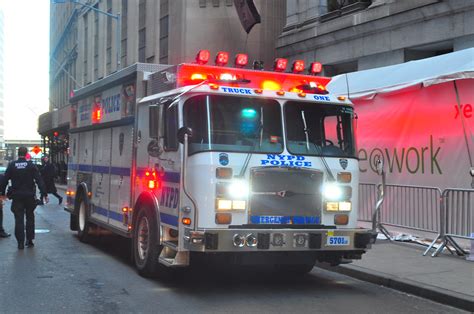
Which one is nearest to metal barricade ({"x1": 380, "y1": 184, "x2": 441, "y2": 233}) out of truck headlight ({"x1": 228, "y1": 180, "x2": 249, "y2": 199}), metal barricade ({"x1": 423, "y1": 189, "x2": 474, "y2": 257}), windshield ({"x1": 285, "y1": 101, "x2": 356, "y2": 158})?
metal barricade ({"x1": 423, "y1": 189, "x2": 474, "y2": 257})

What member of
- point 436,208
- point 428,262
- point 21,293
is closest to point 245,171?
point 21,293

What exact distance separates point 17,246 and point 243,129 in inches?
236

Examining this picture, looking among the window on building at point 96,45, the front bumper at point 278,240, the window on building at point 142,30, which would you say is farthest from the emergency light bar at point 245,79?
the window on building at point 96,45

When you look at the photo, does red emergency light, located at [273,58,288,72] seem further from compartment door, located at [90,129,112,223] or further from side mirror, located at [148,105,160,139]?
compartment door, located at [90,129,112,223]

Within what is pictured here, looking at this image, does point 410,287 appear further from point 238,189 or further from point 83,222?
point 83,222

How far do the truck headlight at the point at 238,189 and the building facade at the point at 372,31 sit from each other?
8784 millimetres

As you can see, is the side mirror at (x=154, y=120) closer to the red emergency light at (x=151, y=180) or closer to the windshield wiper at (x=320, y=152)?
the red emergency light at (x=151, y=180)

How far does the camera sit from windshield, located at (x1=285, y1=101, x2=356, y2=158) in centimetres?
725

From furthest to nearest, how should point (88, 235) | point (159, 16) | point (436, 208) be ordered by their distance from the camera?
point (159, 16), point (88, 235), point (436, 208)

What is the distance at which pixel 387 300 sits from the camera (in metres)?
7.05

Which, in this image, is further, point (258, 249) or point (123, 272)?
point (123, 272)

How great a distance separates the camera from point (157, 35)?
2908cm

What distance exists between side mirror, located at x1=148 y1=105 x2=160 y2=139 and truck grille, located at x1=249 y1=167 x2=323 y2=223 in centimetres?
157

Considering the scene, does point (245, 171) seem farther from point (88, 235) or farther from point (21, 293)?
point (88, 235)
